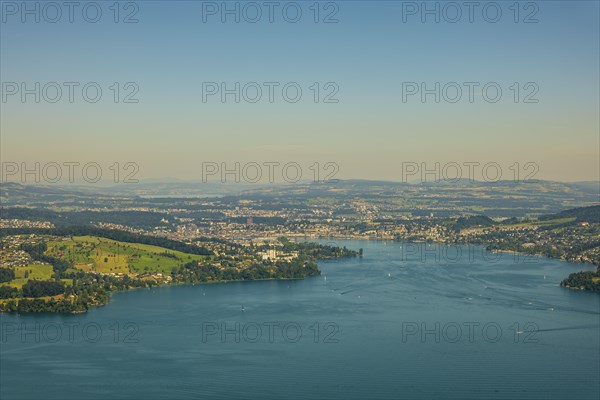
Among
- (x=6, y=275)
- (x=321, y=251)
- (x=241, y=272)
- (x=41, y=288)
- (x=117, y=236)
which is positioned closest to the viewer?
(x=41, y=288)

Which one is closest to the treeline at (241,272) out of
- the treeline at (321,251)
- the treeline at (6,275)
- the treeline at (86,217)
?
the treeline at (321,251)

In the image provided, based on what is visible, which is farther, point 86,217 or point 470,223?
point 86,217

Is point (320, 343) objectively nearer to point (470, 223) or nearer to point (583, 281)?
point (583, 281)

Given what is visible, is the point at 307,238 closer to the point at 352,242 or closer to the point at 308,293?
the point at 352,242

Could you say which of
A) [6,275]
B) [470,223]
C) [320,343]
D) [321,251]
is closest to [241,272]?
[321,251]

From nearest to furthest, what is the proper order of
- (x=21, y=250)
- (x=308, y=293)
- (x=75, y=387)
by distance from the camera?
(x=75, y=387) → (x=308, y=293) → (x=21, y=250)

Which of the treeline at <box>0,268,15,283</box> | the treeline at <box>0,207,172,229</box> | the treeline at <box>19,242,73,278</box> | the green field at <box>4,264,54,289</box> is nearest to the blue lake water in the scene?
the green field at <box>4,264,54,289</box>

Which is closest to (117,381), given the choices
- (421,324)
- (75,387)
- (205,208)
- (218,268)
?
(75,387)
